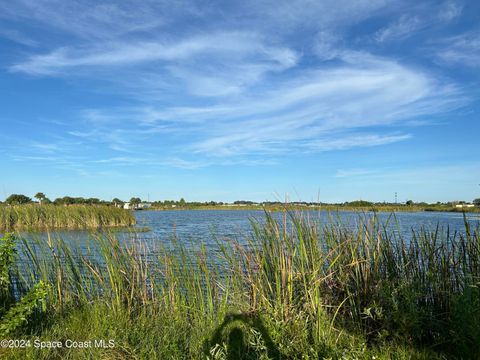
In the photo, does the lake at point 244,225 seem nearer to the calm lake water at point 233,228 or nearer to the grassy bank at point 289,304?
the calm lake water at point 233,228

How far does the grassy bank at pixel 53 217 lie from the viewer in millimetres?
24141

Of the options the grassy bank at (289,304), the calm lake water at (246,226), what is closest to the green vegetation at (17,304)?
the grassy bank at (289,304)

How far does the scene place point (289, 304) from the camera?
4.49 metres

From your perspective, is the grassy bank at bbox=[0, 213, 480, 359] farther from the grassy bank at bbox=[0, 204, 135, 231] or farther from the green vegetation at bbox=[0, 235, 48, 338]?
the grassy bank at bbox=[0, 204, 135, 231]

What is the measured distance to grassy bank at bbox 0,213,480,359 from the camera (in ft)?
13.1

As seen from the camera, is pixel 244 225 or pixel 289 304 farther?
pixel 244 225

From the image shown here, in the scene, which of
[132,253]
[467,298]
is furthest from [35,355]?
[467,298]

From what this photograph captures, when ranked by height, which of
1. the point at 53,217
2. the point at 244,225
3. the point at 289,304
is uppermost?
the point at 53,217

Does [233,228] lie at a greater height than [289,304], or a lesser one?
greater

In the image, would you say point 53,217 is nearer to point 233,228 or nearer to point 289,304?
point 233,228

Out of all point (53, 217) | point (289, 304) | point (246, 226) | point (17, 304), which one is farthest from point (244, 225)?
point (17, 304)

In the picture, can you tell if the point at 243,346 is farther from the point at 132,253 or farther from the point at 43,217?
the point at 43,217

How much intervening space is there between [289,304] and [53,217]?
2590 cm

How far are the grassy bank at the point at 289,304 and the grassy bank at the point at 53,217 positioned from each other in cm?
1913
